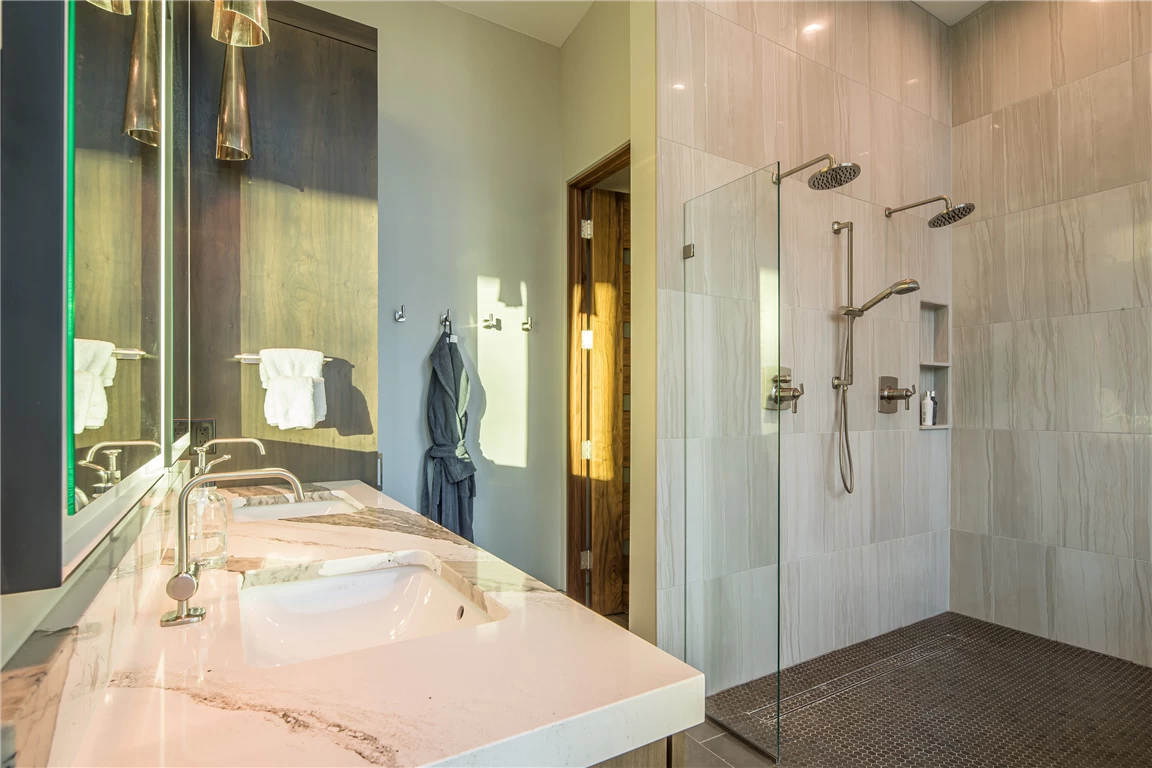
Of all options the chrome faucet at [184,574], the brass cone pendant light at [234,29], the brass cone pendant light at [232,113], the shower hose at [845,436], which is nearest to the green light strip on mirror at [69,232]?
the chrome faucet at [184,574]

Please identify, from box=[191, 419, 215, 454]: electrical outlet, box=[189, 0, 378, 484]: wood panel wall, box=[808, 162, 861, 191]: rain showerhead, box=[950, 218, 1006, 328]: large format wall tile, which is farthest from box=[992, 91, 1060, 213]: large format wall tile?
box=[191, 419, 215, 454]: electrical outlet

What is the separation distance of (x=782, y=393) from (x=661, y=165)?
87 cm

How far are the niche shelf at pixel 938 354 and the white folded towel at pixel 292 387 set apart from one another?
8.91ft

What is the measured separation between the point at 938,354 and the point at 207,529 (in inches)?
122

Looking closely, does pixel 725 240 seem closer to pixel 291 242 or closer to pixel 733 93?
pixel 733 93

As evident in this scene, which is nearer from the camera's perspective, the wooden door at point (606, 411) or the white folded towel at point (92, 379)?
the white folded towel at point (92, 379)

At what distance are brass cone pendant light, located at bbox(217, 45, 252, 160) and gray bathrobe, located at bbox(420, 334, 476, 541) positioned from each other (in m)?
1.11

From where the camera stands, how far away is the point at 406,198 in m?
2.71

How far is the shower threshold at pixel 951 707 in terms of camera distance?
1694 millimetres

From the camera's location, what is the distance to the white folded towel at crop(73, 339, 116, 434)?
16.8 inches

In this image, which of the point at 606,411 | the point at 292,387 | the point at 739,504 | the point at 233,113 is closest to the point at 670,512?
the point at 739,504

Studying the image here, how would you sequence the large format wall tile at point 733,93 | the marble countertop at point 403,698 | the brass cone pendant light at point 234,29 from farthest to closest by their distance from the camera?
the large format wall tile at point 733,93
the brass cone pendant light at point 234,29
the marble countertop at point 403,698

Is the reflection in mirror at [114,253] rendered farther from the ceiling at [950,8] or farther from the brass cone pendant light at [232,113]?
the ceiling at [950,8]

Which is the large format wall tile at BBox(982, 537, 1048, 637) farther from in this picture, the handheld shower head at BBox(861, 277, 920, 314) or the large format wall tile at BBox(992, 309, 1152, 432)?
the handheld shower head at BBox(861, 277, 920, 314)
